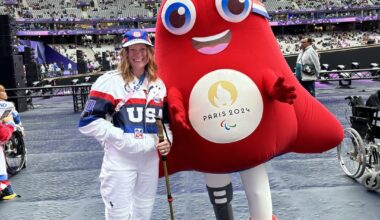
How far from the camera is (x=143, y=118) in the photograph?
239 cm

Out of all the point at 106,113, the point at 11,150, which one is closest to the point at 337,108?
the point at 11,150

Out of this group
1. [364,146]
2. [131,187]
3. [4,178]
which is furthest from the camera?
[4,178]

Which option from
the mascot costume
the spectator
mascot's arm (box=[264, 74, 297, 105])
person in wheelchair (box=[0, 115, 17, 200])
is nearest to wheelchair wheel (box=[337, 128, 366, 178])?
the mascot costume

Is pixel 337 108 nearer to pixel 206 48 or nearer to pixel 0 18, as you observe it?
pixel 206 48

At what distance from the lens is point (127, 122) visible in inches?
93.4

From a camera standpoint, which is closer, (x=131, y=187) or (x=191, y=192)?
(x=131, y=187)

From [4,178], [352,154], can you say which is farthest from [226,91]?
[4,178]

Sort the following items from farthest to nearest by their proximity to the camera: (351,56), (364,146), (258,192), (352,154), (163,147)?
(351,56)
(352,154)
(364,146)
(258,192)
(163,147)

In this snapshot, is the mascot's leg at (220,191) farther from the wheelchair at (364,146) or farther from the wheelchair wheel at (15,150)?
the wheelchair wheel at (15,150)

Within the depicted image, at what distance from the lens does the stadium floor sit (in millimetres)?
3811

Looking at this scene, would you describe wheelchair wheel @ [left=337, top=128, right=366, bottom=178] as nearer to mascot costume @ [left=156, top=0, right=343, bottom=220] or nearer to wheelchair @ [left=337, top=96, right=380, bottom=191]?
wheelchair @ [left=337, top=96, right=380, bottom=191]

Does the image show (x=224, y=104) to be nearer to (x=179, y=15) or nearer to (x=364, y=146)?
(x=179, y=15)

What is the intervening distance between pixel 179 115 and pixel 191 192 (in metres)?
2.23

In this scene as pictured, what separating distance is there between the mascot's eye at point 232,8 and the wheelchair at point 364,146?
7.32ft
